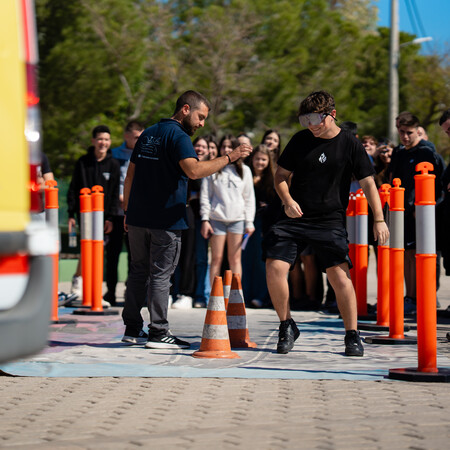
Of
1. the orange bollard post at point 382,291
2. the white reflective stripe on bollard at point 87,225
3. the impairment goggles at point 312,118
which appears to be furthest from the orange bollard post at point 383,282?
the white reflective stripe on bollard at point 87,225

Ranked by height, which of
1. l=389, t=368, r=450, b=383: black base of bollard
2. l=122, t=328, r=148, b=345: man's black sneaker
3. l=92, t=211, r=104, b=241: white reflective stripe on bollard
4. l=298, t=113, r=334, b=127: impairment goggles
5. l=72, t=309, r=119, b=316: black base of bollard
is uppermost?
l=298, t=113, r=334, b=127: impairment goggles

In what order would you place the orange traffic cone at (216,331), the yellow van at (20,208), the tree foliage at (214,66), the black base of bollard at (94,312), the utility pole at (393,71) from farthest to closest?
1. the utility pole at (393,71)
2. the tree foliage at (214,66)
3. the black base of bollard at (94,312)
4. the orange traffic cone at (216,331)
5. the yellow van at (20,208)

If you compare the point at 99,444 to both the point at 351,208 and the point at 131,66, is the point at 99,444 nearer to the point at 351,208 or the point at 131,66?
the point at 351,208

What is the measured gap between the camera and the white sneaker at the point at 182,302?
11719mm

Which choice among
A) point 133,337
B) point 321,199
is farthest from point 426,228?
point 133,337

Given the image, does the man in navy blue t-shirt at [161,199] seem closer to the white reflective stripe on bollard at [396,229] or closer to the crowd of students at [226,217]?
the white reflective stripe on bollard at [396,229]

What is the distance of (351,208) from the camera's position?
10.4 metres

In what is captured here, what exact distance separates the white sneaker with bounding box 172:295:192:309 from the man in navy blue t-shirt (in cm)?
371

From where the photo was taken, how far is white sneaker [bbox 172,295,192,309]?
1172 cm

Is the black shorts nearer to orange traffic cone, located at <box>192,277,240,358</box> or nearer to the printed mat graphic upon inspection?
orange traffic cone, located at <box>192,277,240,358</box>

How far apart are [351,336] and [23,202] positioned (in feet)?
14.7

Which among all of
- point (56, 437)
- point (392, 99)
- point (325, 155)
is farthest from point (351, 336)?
point (392, 99)

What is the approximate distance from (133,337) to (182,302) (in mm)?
3572

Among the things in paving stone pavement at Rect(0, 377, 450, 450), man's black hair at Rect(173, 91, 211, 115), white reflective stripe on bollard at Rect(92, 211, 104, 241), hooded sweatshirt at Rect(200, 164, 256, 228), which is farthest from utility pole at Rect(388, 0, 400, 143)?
paving stone pavement at Rect(0, 377, 450, 450)
